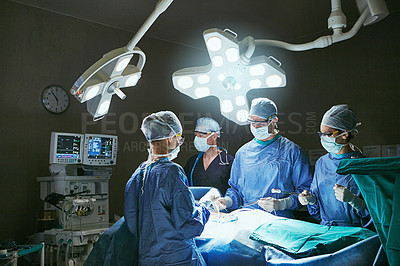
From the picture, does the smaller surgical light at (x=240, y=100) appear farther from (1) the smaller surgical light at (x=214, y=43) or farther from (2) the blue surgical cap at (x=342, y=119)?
(2) the blue surgical cap at (x=342, y=119)

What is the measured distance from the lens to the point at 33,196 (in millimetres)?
4090

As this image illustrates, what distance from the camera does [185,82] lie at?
244cm

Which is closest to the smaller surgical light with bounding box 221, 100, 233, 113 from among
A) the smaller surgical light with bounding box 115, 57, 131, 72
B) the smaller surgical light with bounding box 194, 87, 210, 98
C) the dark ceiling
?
the smaller surgical light with bounding box 194, 87, 210, 98

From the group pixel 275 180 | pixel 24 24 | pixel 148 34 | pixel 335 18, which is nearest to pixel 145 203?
pixel 275 180

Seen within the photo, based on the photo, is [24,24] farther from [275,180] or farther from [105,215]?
[275,180]

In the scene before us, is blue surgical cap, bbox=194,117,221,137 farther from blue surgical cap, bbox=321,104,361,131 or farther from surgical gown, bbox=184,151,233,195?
blue surgical cap, bbox=321,104,361,131

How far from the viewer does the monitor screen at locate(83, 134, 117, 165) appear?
3836 mm

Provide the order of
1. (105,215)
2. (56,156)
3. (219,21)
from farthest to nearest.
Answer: (219,21)
(105,215)
(56,156)

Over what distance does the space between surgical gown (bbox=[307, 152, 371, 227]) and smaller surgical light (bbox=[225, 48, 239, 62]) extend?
84 cm

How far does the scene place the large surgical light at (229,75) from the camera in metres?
2.10

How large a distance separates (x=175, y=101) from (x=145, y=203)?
368 centimetres

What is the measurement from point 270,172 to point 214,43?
39.0 inches

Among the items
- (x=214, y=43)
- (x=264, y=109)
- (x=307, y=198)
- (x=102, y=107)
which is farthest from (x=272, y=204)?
(x=102, y=107)

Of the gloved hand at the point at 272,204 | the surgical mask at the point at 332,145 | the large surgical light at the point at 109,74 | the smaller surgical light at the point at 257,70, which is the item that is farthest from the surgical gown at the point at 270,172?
the large surgical light at the point at 109,74
